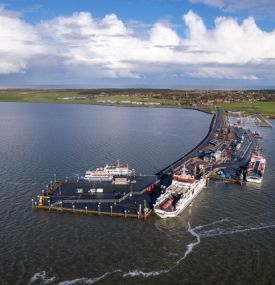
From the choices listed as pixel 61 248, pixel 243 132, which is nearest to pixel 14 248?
pixel 61 248

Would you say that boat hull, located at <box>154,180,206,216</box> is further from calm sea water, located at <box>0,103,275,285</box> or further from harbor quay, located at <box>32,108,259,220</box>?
calm sea water, located at <box>0,103,275,285</box>

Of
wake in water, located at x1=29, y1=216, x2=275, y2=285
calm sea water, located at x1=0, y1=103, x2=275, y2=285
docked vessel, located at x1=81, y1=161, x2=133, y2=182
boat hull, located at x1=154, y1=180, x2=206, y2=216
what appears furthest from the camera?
docked vessel, located at x1=81, y1=161, x2=133, y2=182

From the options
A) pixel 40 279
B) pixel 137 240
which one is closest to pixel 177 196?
pixel 137 240

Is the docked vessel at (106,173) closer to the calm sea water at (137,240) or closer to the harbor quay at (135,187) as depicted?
the harbor quay at (135,187)

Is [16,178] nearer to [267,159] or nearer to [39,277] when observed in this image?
[39,277]

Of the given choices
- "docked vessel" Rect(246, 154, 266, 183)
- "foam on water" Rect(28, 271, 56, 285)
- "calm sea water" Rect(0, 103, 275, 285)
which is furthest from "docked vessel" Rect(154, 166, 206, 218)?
"foam on water" Rect(28, 271, 56, 285)

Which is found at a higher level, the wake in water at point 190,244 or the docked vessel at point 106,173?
the docked vessel at point 106,173

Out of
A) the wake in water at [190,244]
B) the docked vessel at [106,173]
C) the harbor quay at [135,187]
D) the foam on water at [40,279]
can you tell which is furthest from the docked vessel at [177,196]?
the foam on water at [40,279]
